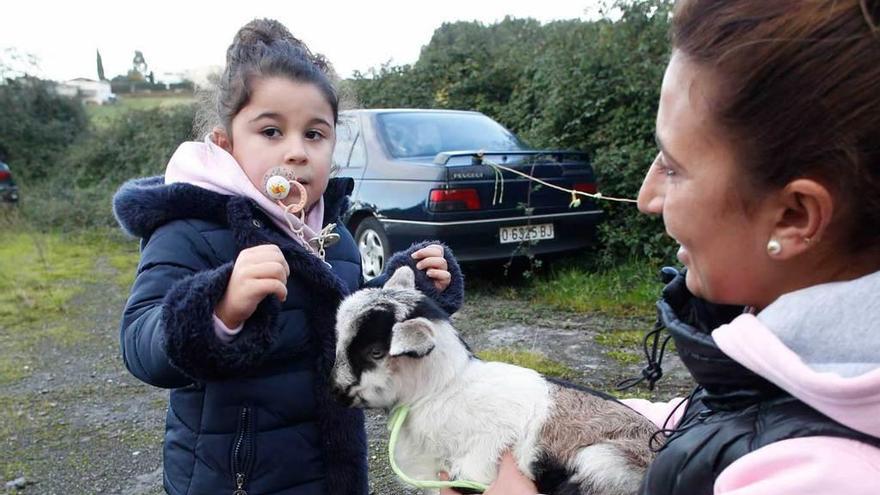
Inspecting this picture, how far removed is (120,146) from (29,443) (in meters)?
18.4

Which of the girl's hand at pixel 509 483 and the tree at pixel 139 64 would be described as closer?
the girl's hand at pixel 509 483

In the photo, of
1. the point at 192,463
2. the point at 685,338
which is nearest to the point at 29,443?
the point at 192,463

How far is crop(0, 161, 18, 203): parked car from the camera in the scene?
53.6ft

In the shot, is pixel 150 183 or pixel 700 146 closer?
pixel 700 146

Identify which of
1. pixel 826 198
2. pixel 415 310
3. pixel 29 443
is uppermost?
pixel 826 198

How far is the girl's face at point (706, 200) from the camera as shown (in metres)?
1.20

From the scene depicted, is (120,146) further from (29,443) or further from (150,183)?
(150,183)

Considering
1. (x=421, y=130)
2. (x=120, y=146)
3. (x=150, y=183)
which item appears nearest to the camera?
(x=150, y=183)

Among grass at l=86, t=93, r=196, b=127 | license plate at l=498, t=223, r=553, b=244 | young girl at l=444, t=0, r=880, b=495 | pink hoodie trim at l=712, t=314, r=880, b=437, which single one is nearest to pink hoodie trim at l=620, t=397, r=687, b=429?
young girl at l=444, t=0, r=880, b=495

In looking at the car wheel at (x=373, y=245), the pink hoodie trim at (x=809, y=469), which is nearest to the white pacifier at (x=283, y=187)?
the pink hoodie trim at (x=809, y=469)

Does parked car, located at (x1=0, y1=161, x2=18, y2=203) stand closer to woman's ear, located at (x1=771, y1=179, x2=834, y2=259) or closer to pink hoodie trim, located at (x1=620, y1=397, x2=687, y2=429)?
pink hoodie trim, located at (x1=620, y1=397, x2=687, y2=429)

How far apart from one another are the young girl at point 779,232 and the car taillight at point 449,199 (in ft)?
19.0

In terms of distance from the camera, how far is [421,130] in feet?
26.7

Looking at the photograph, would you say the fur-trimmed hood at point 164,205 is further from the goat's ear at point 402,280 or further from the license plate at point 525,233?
the license plate at point 525,233
